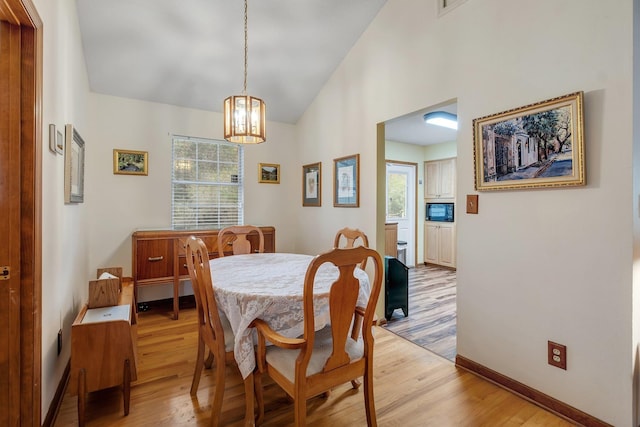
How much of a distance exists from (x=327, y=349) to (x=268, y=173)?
10.5 ft

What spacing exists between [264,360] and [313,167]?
290 cm

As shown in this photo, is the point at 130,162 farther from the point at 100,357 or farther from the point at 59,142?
the point at 100,357

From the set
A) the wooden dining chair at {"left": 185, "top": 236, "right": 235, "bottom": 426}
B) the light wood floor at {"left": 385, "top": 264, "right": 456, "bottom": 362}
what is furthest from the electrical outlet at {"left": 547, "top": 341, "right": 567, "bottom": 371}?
the wooden dining chair at {"left": 185, "top": 236, "right": 235, "bottom": 426}

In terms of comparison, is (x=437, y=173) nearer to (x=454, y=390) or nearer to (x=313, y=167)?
(x=313, y=167)

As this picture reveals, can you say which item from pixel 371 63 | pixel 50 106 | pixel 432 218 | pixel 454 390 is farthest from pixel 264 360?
pixel 432 218

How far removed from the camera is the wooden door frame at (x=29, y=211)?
139cm

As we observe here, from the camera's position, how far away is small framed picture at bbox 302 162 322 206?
402cm

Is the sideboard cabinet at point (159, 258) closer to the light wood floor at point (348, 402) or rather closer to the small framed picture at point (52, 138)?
the light wood floor at point (348, 402)

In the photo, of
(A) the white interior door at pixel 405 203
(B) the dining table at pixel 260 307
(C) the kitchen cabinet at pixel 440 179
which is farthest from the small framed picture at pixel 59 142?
(C) the kitchen cabinet at pixel 440 179

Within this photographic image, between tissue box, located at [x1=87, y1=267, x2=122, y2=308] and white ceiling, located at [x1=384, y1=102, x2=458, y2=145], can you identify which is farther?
white ceiling, located at [x1=384, y1=102, x2=458, y2=145]

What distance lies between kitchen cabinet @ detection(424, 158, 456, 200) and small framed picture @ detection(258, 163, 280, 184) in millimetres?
3116

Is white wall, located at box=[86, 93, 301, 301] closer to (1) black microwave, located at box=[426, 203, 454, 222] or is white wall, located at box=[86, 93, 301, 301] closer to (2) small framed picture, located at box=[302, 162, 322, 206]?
(2) small framed picture, located at box=[302, 162, 322, 206]

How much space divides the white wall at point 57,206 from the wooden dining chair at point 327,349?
3.80ft

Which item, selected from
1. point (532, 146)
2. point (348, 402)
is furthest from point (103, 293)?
point (532, 146)
